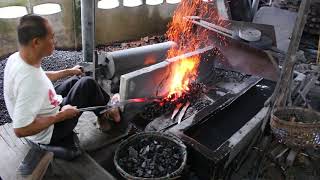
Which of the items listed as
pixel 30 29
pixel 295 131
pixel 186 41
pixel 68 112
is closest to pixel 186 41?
pixel 186 41

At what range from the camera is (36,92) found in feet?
10.9

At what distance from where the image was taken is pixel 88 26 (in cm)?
575

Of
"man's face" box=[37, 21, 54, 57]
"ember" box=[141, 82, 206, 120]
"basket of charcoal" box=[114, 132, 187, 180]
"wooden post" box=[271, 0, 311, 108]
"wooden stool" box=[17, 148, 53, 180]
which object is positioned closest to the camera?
"man's face" box=[37, 21, 54, 57]

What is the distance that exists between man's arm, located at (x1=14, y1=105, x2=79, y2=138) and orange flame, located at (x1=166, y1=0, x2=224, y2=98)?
271cm

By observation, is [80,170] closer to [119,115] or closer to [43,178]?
[43,178]

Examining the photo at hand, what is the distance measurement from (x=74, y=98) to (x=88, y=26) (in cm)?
203

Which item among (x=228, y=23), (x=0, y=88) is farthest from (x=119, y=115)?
(x=228, y=23)

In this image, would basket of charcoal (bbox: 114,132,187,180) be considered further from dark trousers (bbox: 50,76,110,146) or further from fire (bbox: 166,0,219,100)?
fire (bbox: 166,0,219,100)

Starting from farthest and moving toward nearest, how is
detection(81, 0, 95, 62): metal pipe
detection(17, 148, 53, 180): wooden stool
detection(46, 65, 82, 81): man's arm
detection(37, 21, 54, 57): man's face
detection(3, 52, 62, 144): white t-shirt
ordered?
detection(81, 0, 95, 62): metal pipe
detection(46, 65, 82, 81): man's arm
detection(17, 148, 53, 180): wooden stool
detection(37, 21, 54, 57): man's face
detection(3, 52, 62, 144): white t-shirt

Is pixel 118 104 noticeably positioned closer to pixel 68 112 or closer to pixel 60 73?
pixel 60 73

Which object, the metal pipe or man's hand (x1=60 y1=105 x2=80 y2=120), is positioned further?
the metal pipe

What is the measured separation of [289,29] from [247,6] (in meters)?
1.59

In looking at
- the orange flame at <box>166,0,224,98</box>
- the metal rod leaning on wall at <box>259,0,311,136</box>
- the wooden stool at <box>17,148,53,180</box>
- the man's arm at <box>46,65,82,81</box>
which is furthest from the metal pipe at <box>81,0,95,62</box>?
the metal rod leaning on wall at <box>259,0,311,136</box>

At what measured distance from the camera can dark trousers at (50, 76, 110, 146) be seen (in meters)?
3.95
